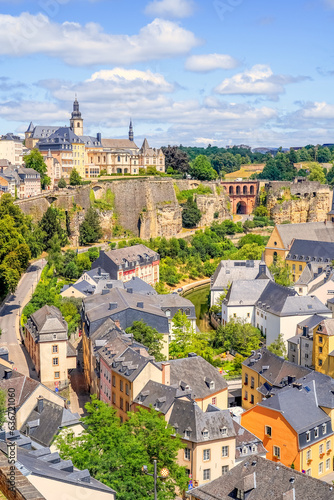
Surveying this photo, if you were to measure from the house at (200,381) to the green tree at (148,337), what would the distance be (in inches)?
166

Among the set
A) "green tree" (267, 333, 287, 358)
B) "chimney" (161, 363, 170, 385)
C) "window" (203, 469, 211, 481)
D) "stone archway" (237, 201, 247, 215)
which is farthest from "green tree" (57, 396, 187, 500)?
"stone archway" (237, 201, 247, 215)

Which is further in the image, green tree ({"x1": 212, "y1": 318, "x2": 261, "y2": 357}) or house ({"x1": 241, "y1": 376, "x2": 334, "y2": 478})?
green tree ({"x1": 212, "y1": 318, "x2": 261, "y2": 357})

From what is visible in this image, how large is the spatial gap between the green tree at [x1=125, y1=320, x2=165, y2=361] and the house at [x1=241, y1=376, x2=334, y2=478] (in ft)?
25.7

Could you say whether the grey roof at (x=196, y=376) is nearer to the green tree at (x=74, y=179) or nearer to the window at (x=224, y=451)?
the window at (x=224, y=451)

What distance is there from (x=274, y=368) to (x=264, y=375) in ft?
2.16

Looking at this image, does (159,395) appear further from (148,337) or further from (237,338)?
(237,338)

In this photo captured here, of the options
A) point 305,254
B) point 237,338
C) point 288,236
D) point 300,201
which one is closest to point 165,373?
point 237,338

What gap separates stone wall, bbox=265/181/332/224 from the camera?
9362 cm

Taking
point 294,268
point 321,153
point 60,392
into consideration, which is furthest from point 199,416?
point 321,153

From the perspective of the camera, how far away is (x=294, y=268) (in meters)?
66.9

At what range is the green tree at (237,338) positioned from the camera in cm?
4353

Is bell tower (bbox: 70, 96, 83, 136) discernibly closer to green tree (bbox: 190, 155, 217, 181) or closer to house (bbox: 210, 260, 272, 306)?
green tree (bbox: 190, 155, 217, 181)

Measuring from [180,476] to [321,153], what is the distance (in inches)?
4967

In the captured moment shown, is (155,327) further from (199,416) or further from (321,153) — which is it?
(321,153)
